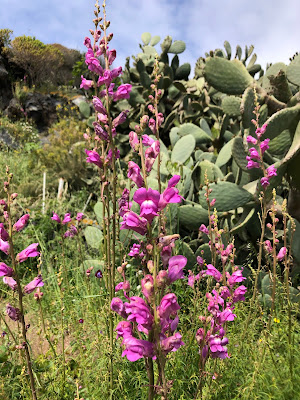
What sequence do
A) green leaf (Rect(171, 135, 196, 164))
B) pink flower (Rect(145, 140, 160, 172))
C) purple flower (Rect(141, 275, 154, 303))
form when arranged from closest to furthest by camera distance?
purple flower (Rect(141, 275, 154, 303)), pink flower (Rect(145, 140, 160, 172)), green leaf (Rect(171, 135, 196, 164))

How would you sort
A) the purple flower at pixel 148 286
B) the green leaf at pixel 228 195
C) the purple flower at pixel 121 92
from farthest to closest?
the green leaf at pixel 228 195 < the purple flower at pixel 121 92 < the purple flower at pixel 148 286

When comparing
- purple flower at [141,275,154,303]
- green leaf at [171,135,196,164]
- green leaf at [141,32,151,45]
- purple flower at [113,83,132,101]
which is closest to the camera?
purple flower at [141,275,154,303]

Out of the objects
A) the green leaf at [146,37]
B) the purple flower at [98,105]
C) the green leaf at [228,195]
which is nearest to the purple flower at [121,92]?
the purple flower at [98,105]

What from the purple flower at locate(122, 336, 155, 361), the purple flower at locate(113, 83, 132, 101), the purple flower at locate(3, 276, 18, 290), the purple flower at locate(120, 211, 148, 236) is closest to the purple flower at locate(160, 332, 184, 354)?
the purple flower at locate(122, 336, 155, 361)

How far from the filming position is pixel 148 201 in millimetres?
759

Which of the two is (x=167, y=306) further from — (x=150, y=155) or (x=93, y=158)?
(x=93, y=158)

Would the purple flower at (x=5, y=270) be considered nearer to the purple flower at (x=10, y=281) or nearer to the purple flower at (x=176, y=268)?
the purple flower at (x=10, y=281)

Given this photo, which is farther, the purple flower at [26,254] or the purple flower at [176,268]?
the purple flower at [26,254]

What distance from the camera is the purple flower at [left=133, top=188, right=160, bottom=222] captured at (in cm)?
74

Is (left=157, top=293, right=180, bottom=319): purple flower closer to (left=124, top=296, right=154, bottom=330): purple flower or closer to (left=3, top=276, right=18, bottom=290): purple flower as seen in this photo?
(left=124, top=296, right=154, bottom=330): purple flower

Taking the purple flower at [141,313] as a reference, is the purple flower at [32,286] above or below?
below

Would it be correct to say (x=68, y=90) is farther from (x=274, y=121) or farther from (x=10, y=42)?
(x=274, y=121)

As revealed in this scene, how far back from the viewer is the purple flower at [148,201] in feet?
2.43

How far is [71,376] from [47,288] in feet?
4.63
